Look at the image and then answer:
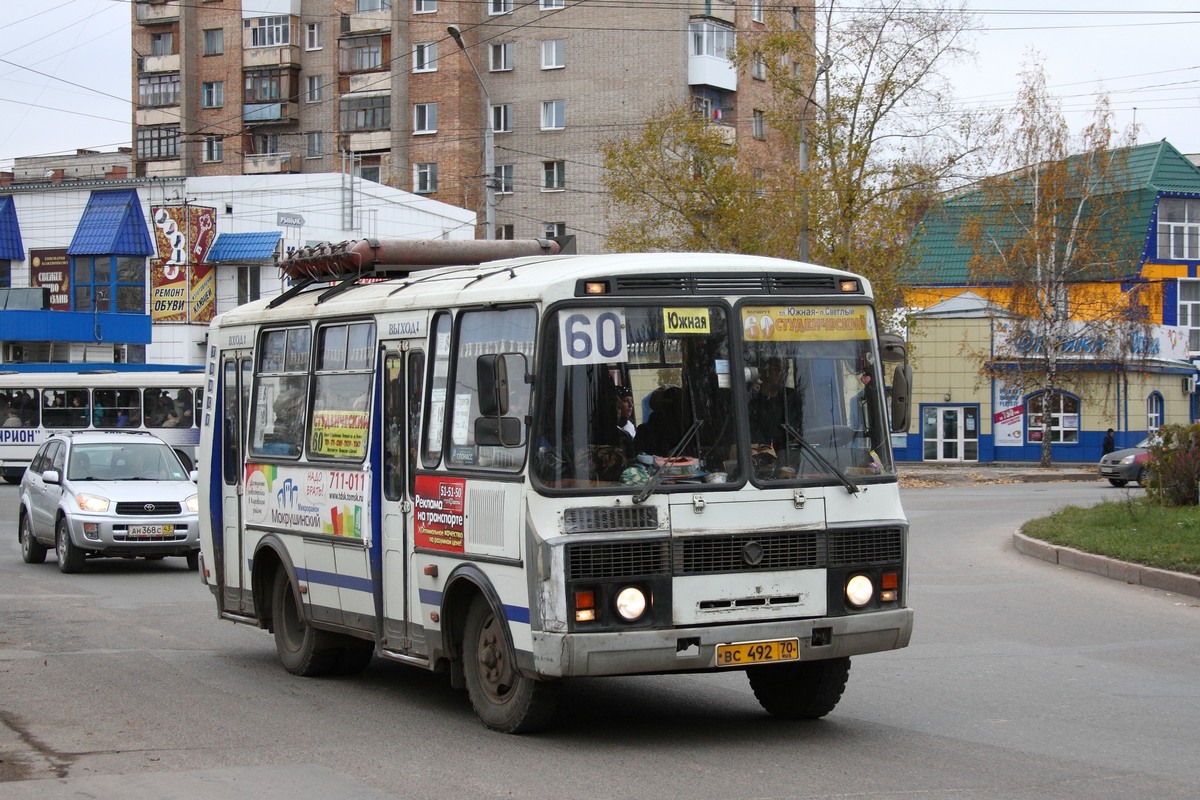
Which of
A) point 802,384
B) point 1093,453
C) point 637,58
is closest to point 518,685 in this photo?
point 802,384

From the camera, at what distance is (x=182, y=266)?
195 ft

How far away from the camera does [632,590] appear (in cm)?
790

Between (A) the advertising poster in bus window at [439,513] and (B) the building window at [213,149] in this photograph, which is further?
(B) the building window at [213,149]

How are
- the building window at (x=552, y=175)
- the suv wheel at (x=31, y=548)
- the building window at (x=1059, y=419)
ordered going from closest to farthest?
the suv wheel at (x=31, y=548)
the building window at (x=1059, y=419)
the building window at (x=552, y=175)

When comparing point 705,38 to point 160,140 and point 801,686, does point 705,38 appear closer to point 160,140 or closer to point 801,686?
point 160,140

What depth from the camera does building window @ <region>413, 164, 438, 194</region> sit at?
6919 centimetres

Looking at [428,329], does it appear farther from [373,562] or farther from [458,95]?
[458,95]

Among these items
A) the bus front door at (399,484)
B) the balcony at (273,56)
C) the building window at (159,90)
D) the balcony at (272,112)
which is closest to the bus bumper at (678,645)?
the bus front door at (399,484)

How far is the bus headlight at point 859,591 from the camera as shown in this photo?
8367 mm

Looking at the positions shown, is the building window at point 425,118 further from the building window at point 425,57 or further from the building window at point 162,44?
the building window at point 162,44

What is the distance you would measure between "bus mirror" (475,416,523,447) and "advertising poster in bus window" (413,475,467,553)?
1.95ft

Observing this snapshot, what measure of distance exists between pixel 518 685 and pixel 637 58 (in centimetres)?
5941

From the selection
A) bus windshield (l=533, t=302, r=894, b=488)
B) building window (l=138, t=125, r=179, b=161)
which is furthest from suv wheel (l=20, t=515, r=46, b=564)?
building window (l=138, t=125, r=179, b=161)

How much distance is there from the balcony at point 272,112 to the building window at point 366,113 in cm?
311
